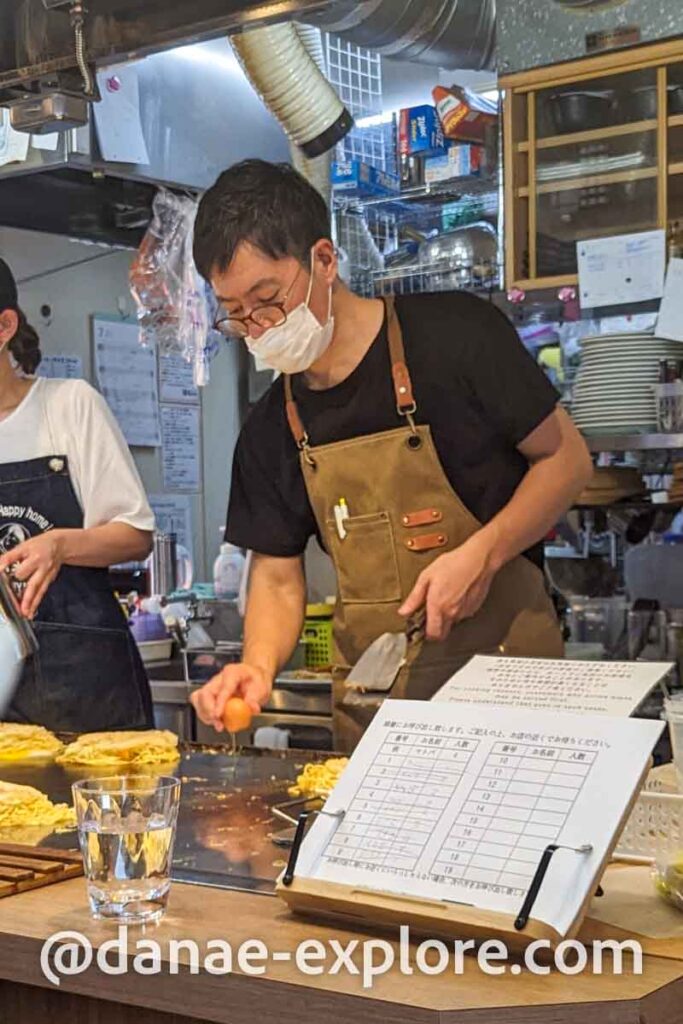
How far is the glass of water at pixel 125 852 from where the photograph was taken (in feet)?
4.82

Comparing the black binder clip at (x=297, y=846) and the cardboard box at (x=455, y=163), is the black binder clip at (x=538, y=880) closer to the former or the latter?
the black binder clip at (x=297, y=846)

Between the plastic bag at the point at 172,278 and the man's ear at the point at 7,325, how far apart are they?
146 cm

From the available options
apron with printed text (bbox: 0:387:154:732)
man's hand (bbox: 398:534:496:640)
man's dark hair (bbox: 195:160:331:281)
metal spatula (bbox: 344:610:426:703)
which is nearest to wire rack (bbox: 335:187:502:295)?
apron with printed text (bbox: 0:387:154:732)

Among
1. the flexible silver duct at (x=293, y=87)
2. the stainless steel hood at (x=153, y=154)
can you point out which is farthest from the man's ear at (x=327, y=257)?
the flexible silver duct at (x=293, y=87)

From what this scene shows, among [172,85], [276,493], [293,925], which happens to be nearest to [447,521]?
[276,493]

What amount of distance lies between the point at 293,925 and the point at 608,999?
377 millimetres

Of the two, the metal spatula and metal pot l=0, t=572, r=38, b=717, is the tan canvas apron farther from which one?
metal pot l=0, t=572, r=38, b=717

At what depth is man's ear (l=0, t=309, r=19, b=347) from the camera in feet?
10.8

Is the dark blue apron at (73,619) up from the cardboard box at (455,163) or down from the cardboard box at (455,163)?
down

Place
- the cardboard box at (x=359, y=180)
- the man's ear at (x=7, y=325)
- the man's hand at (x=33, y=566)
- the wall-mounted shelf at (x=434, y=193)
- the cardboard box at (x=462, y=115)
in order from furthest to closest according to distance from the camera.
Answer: the cardboard box at (x=359, y=180), the wall-mounted shelf at (x=434, y=193), the cardboard box at (x=462, y=115), the man's ear at (x=7, y=325), the man's hand at (x=33, y=566)

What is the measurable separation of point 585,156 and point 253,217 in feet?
6.16

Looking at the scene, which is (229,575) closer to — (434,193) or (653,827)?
(434,193)

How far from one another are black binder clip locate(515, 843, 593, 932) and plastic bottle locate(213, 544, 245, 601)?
3498 millimetres

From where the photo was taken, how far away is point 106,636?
3283mm
